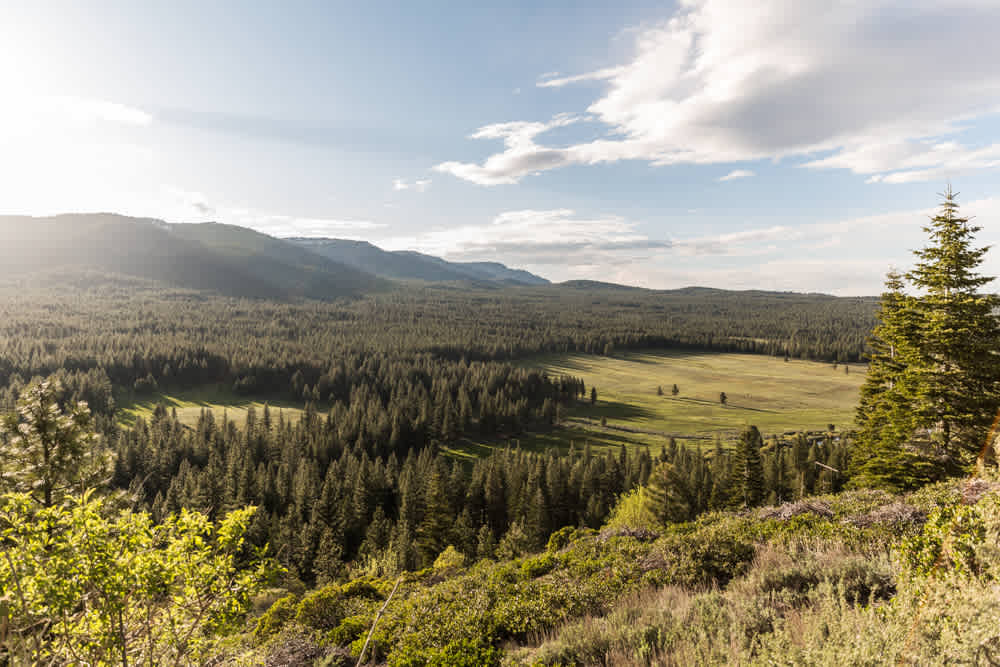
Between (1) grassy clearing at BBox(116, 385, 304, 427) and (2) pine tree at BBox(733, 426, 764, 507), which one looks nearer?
(2) pine tree at BBox(733, 426, 764, 507)

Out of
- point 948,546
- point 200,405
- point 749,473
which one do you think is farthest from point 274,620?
point 200,405

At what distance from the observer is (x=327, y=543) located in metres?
58.5

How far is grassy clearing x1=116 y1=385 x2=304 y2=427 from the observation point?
142m

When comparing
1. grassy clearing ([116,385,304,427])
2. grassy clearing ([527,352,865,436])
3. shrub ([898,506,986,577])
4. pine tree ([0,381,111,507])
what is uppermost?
shrub ([898,506,986,577])

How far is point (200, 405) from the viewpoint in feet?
518

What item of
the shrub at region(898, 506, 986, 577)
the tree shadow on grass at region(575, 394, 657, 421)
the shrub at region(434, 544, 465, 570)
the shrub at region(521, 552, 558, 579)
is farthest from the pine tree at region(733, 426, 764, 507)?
the tree shadow on grass at region(575, 394, 657, 421)

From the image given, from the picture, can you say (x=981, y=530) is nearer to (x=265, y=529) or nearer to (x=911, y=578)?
(x=911, y=578)

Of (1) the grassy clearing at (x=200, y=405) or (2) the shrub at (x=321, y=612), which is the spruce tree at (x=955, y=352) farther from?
(1) the grassy clearing at (x=200, y=405)

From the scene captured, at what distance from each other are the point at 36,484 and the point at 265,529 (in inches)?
1935

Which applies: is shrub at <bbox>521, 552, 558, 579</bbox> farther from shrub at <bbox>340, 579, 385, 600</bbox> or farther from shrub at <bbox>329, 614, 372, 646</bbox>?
shrub at <bbox>340, 579, 385, 600</bbox>

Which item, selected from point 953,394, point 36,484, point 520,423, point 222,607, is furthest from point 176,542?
point 520,423

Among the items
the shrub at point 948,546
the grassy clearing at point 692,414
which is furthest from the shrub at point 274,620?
the grassy clearing at point 692,414

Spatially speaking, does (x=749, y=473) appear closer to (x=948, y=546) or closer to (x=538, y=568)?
(x=538, y=568)

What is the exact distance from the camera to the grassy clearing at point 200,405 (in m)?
142
